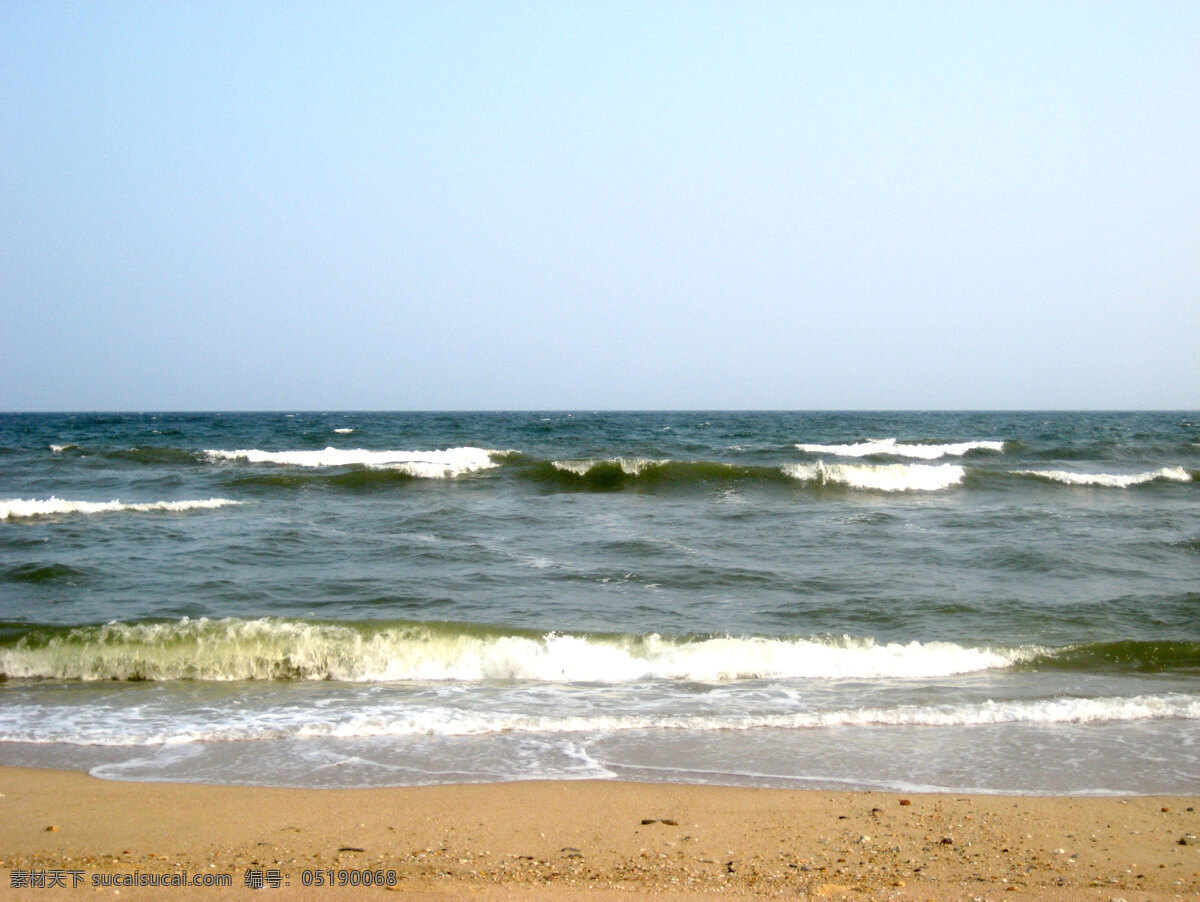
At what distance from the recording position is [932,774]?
486cm

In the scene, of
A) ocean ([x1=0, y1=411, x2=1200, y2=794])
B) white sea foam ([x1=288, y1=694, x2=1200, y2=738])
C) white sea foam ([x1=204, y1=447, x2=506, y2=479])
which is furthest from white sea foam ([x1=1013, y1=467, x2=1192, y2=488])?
white sea foam ([x1=288, y1=694, x2=1200, y2=738])

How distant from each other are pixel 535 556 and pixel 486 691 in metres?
4.97

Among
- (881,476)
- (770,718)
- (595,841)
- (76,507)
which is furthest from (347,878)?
(881,476)

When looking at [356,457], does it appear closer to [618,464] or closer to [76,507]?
[618,464]

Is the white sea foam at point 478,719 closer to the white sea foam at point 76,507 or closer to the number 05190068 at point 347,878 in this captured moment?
the number 05190068 at point 347,878

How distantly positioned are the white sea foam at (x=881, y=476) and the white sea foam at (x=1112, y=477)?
7.03ft

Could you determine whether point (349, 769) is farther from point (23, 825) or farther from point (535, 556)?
point (535, 556)

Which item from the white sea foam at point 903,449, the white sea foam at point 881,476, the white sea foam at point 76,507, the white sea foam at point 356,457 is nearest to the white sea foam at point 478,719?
the white sea foam at point 76,507

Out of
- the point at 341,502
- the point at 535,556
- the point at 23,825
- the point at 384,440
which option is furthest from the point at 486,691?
the point at 384,440

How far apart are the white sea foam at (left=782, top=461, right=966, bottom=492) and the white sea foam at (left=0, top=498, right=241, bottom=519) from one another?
41.0 feet

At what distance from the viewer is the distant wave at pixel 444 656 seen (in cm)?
717

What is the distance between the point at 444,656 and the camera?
744 cm

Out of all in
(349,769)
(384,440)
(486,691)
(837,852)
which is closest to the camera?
(837,852)

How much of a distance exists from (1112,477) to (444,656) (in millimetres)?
19870
